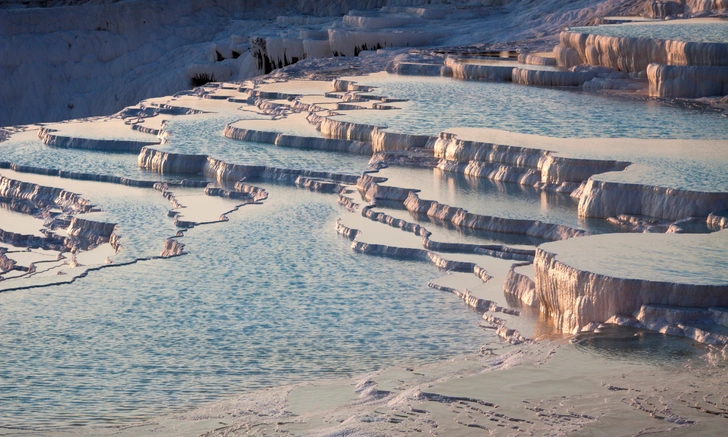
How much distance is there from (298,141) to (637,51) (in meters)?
5.24

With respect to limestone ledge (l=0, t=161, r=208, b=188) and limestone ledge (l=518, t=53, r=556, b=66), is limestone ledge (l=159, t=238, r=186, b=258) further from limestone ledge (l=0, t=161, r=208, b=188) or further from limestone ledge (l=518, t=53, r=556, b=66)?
limestone ledge (l=518, t=53, r=556, b=66)

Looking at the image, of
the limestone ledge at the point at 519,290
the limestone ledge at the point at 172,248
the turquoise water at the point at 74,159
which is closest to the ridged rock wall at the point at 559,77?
the turquoise water at the point at 74,159

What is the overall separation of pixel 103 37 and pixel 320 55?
9.30m

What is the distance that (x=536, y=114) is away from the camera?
43.9 feet

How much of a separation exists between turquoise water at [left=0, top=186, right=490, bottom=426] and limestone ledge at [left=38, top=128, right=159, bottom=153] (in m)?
5.79

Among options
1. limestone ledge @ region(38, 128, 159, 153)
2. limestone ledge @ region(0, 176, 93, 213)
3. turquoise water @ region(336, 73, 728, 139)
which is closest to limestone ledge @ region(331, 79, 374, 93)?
turquoise water @ region(336, 73, 728, 139)

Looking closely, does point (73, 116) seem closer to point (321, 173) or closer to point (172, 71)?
point (172, 71)

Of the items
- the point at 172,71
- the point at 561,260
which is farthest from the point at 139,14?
the point at 561,260

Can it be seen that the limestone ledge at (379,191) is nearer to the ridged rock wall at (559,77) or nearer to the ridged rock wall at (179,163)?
the ridged rock wall at (179,163)

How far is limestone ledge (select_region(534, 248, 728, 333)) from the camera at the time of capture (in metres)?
6.24

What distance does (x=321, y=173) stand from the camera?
472 inches

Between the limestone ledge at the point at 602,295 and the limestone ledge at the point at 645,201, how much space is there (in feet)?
7.28

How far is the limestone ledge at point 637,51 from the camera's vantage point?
14.7 meters

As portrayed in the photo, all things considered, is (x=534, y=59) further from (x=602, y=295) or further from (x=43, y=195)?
(x=602, y=295)
